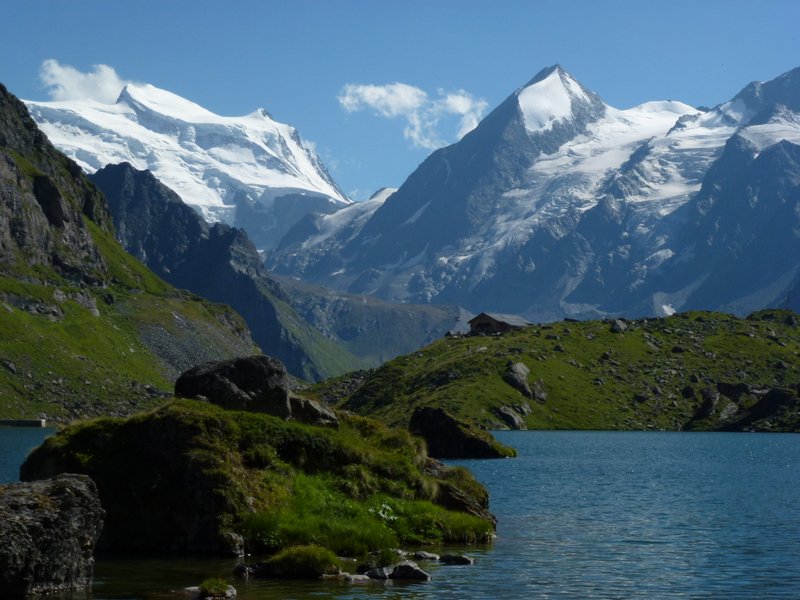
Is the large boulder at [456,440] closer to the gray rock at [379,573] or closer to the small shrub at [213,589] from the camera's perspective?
the gray rock at [379,573]

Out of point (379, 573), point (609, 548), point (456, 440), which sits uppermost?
point (456, 440)

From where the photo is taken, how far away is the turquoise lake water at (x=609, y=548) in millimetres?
45250

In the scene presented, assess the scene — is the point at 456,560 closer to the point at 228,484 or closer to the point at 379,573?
the point at 379,573

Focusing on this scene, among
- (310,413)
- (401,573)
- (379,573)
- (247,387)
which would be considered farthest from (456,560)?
(247,387)

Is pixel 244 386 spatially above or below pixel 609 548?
above

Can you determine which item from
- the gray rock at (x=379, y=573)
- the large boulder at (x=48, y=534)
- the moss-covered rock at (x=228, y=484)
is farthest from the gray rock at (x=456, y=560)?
the large boulder at (x=48, y=534)

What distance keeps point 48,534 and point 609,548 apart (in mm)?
29008

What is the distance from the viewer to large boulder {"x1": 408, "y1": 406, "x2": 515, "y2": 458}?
155 metres

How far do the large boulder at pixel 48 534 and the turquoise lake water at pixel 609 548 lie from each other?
5.51ft

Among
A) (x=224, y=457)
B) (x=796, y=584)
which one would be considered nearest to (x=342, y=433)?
(x=224, y=457)

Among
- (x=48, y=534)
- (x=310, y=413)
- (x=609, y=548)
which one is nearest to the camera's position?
(x=48, y=534)

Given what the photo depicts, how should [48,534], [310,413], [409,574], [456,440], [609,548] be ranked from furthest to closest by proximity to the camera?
1. [456,440]
2. [310,413]
3. [609,548]
4. [409,574]
5. [48,534]

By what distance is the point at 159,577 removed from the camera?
153 feet

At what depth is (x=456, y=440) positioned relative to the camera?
523 ft
